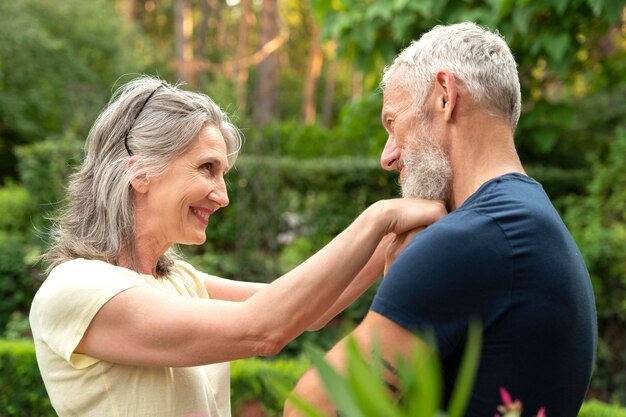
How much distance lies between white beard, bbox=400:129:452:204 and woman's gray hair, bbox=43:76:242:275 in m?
0.65

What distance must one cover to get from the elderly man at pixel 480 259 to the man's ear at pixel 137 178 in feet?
2.45

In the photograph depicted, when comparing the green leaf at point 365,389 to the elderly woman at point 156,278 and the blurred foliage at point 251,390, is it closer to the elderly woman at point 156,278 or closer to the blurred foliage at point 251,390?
the elderly woman at point 156,278

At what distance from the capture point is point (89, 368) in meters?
2.24

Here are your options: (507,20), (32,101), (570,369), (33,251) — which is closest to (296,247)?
(33,251)

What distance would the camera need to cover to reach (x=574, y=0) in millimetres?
6844

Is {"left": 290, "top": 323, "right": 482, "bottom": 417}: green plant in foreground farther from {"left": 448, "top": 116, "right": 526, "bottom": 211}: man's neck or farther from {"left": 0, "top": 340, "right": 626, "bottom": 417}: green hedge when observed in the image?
{"left": 0, "top": 340, "right": 626, "bottom": 417}: green hedge

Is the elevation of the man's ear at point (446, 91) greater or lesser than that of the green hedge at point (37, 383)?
greater

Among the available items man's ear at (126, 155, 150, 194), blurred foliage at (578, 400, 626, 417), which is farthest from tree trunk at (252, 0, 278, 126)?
man's ear at (126, 155, 150, 194)

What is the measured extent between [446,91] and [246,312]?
0.73m

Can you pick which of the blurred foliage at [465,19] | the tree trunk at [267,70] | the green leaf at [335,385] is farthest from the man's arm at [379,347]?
the tree trunk at [267,70]

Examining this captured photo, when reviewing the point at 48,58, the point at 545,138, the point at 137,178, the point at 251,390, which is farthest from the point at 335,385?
the point at 48,58

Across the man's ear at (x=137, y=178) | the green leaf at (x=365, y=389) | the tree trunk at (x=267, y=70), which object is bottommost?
the tree trunk at (x=267, y=70)

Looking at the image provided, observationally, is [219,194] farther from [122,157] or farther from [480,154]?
[480,154]

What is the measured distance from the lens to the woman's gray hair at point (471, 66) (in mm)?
2098
